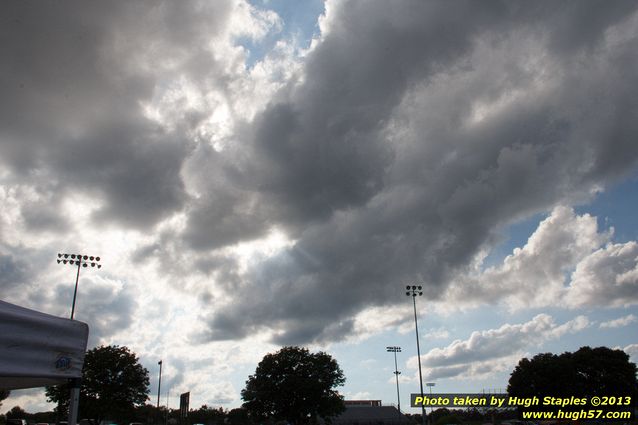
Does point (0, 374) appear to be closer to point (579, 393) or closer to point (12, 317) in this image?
point (12, 317)

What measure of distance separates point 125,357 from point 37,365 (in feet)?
181

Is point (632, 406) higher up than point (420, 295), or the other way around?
point (420, 295)

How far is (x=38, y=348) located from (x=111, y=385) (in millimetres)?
53894

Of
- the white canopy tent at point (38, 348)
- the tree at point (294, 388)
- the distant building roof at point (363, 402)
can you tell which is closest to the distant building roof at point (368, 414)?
the distant building roof at point (363, 402)

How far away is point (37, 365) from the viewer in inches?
228

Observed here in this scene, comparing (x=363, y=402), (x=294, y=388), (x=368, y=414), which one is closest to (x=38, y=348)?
(x=294, y=388)

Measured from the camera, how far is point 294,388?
227 feet

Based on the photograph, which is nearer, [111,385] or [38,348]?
[38,348]

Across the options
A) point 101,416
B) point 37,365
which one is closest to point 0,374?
point 37,365

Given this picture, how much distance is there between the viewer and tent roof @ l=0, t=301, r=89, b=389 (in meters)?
5.41

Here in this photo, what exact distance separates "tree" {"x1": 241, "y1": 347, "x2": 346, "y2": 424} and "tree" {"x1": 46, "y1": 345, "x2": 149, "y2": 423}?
790 inches

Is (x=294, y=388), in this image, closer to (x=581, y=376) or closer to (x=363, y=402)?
(x=581, y=376)

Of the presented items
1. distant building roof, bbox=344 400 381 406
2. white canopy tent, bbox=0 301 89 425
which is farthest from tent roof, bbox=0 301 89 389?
distant building roof, bbox=344 400 381 406

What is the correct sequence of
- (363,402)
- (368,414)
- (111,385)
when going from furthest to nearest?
(363,402) < (368,414) < (111,385)
